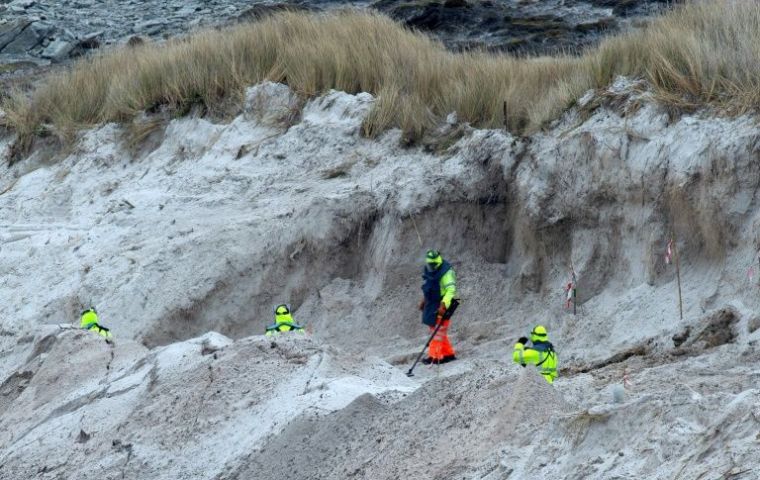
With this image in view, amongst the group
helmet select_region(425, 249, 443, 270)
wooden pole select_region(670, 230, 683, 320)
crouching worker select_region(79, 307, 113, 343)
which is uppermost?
wooden pole select_region(670, 230, 683, 320)

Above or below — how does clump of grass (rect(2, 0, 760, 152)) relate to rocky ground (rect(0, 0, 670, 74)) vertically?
above

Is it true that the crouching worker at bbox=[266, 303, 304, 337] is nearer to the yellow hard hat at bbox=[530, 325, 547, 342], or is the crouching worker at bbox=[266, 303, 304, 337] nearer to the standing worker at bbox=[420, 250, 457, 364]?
the standing worker at bbox=[420, 250, 457, 364]

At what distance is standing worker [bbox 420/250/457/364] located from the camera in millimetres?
13258

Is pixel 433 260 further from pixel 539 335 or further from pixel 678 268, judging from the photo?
pixel 678 268

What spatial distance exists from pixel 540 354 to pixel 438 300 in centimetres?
215

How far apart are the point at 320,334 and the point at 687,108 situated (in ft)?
15.1

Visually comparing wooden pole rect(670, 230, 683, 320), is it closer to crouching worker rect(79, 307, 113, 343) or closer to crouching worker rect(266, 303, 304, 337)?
crouching worker rect(266, 303, 304, 337)

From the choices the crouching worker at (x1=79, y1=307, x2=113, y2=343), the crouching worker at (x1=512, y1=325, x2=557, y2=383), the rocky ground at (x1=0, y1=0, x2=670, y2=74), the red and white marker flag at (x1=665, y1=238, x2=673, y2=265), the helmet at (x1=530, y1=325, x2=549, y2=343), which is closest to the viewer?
the crouching worker at (x1=512, y1=325, x2=557, y2=383)

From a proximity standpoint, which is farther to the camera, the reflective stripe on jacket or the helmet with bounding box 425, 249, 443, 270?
the helmet with bounding box 425, 249, 443, 270

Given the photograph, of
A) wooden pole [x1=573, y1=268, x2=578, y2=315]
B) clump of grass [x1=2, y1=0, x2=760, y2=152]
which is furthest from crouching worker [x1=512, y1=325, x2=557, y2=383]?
clump of grass [x1=2, y1=0, x2=760, y2=152]

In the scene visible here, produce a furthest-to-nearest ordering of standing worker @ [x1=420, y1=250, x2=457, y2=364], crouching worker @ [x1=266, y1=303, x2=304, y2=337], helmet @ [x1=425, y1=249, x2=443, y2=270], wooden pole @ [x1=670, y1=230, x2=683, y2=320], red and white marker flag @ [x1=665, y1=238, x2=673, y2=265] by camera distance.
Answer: helmet @ [x1=425, y1=249, x2=443, y2=270]
standing worker @ [x1=420, y1=250, x2=457, y2=364]
crouching worker @ [x1=266, y1=303, x2=304, y2=337]
red and white marker flag @ [x1=665, y1=238, x2=673, y2=265]
wooden pole @ [x1=670, y1=230, x2=683, y2=320]

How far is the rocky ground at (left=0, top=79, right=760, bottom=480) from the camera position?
25.1ft

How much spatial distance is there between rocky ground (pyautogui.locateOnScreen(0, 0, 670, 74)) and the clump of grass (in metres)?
5.01

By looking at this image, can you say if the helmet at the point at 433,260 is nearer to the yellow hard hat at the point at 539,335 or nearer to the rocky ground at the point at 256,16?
the yellow hard hat at the point at 539,335
